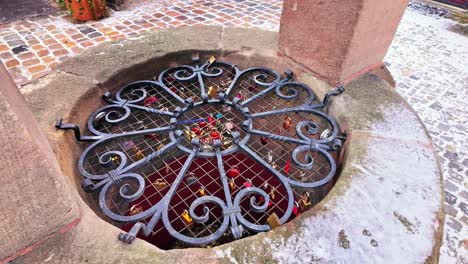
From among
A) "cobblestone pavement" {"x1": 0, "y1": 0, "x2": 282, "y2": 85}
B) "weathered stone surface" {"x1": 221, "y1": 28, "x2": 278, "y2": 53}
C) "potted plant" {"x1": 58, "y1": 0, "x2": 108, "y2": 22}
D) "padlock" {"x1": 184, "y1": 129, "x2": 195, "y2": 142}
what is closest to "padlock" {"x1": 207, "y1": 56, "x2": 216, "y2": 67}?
"weathered stone surface" {"x1": 221, "y1": 28, "x2": 278, "y2": 53}

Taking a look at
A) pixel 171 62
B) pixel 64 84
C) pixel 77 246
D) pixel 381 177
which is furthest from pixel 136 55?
pixel 381 177

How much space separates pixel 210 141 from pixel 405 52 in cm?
353

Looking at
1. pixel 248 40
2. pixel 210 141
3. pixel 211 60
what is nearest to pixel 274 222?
pixel 210 141

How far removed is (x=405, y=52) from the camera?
4.34m

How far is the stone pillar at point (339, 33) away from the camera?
2143 millimetres

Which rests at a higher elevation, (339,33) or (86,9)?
(339,33)

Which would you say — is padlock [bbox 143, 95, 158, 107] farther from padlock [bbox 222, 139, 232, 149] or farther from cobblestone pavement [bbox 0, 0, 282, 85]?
cobblestone pavement [bbox 0, 0, 282, 85]

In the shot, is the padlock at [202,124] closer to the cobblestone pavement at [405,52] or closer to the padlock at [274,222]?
the padlock at [274,222]

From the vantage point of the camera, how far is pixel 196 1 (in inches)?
195

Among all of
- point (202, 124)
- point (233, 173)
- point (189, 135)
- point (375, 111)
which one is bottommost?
point (233, 173)

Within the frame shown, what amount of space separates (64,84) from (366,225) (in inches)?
96.9

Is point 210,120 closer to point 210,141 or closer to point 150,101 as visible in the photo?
point 210,141

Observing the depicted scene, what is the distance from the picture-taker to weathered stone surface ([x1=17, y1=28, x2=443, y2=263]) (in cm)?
139

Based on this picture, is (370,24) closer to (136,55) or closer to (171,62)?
(171,62)
